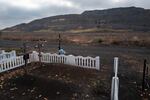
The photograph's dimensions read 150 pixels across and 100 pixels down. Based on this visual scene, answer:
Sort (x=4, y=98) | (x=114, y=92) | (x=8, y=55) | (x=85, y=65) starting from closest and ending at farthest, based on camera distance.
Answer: (x=114, y=92), (x=4, y=98), (x=85, y=65), (x=8, y=55)

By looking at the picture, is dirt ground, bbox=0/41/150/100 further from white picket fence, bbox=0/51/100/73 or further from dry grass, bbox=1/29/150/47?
dry grass, bbox=1/29/150/47

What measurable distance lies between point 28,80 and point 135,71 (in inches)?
246

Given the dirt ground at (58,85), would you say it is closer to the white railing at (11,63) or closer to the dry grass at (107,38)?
the white railing at (11,63)

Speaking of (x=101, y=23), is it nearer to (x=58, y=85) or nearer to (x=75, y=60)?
(x=75, y=60)

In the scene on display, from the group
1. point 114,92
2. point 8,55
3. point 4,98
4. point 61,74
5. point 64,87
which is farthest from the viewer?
point 8,55

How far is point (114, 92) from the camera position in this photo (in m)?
8.45

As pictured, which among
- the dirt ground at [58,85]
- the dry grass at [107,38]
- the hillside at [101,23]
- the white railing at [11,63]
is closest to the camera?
the dirt ground at [58,85]

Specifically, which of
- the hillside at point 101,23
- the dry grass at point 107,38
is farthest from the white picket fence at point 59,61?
the hillside at point 101,23

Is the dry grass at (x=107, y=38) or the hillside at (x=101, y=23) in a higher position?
the hillside at (x=101, y=23)

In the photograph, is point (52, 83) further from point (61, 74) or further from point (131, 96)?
point (131, 96)

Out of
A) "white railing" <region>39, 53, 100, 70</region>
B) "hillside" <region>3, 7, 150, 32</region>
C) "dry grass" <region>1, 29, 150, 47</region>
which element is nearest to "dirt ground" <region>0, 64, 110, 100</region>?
"white railing" <region>39, 53, 100, 70</region>

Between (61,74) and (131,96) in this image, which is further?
(61,74)

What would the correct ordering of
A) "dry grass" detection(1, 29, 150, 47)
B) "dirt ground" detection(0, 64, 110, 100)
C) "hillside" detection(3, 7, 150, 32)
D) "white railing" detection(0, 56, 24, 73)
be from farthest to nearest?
"hillside" detection(3, 7, 150, 32) → "dry grass" detection(1, 29, 150, 47) → "white railing" detection(0, 56, 24, 73) → "dirt ground" detection(0, 64, 110, 100)

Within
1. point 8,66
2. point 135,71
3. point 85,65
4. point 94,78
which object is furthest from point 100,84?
point 8,66
